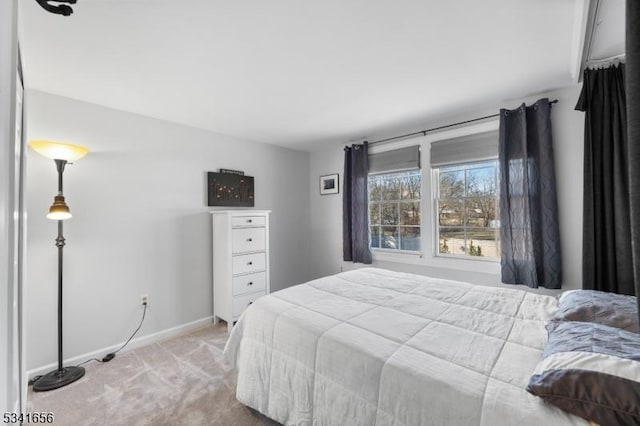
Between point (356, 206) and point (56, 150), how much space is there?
3055mm

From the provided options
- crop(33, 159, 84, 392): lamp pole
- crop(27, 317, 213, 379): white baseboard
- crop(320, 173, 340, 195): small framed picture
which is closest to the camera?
crop(33, 159, 84, 392): lamp pole

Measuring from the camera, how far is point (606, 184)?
6.86 ft

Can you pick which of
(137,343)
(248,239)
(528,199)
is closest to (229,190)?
→ (248,239)

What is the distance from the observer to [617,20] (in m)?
1.58

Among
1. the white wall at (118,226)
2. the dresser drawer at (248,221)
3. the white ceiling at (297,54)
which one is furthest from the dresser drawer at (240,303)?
the white ceiling at (297,54)

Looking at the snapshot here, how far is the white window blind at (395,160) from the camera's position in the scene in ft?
11.0

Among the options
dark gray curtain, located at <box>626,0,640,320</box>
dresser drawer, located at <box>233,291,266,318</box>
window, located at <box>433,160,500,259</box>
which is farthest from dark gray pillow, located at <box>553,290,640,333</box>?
dresser drawer, located at <box>233,291,266,318</box>

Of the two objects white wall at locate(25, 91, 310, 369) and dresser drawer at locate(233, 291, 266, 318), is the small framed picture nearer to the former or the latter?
white wall at locate(25, 91, 310, 369)

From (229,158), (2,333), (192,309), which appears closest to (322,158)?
(229,158)

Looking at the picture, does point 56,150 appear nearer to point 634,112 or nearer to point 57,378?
point 57,378

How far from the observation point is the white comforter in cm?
97

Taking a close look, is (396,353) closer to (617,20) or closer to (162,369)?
(162,369)

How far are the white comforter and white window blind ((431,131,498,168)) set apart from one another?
1.51 m

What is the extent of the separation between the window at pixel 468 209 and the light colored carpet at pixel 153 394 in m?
2.58
